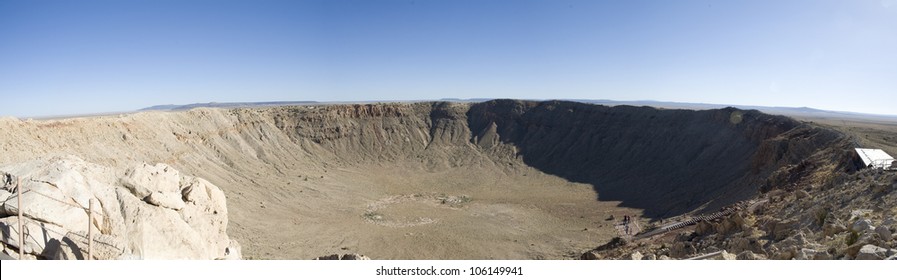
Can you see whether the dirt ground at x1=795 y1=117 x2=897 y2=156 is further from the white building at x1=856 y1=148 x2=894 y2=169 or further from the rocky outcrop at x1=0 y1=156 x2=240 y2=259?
the rocky outcrop at x1=0 y1=156 x2=240 y2=259

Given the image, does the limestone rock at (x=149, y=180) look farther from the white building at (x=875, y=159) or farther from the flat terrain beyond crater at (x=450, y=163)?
the white building at (x=875, y=159)

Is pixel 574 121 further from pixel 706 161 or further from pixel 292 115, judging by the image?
pixel 292 115

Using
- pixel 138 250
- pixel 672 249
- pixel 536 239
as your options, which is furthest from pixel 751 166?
pixel 138 250

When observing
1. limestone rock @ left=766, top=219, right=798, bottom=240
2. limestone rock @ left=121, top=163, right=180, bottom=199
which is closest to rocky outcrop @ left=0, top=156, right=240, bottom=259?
limestone rock @ left=121, top=163, right=180, bottom=199

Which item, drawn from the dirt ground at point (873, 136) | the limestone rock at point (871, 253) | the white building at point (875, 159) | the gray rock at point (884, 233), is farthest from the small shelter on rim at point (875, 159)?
the limestone rock at point (871, 253)

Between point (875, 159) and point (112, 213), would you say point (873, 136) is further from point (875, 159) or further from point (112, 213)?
point (112, 213)
